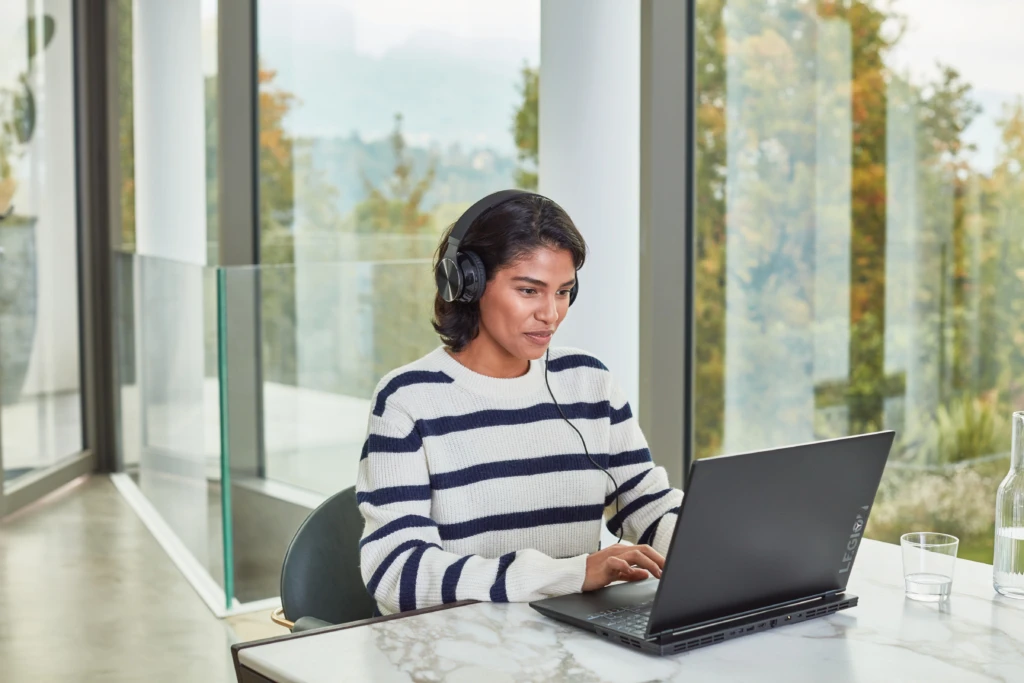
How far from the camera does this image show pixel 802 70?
104 inches

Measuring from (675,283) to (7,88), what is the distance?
401 cm

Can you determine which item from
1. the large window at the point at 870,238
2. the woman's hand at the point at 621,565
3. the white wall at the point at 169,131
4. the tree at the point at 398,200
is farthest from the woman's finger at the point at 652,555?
the white wall at the point at 169,131

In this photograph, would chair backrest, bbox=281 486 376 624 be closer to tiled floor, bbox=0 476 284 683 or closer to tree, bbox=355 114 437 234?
tiled floor, bbox=0 476 284 683

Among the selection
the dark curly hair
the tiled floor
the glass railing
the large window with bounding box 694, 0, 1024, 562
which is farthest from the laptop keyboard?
the glass railing

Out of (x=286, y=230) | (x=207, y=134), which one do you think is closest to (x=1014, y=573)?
(x=286, y=230)

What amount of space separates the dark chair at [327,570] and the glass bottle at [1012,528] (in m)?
0.93

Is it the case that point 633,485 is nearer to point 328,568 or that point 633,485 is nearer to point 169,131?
point 328,568

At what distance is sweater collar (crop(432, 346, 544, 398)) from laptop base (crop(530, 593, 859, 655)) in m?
0.45

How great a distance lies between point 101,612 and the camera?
3.72 meters

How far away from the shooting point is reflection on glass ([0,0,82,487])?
541 cm

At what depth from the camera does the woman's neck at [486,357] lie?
184cm

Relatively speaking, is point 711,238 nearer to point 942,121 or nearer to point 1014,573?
point 942,121

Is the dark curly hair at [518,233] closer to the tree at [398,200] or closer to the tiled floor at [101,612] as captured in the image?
the tiled floor at [101,612]

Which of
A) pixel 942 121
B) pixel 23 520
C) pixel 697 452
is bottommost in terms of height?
pixel 23 520
